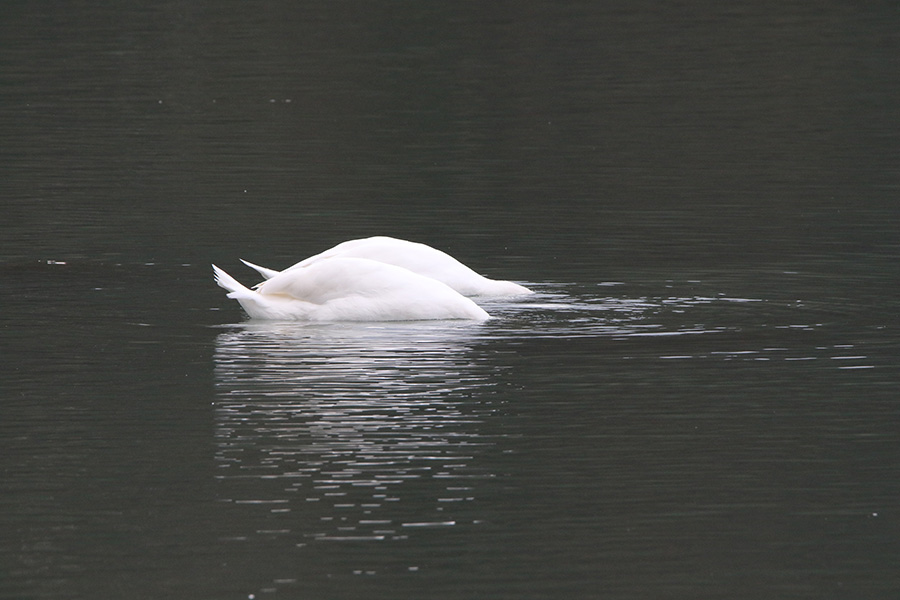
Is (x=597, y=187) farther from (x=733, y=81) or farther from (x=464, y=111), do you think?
(x=733, y=81)

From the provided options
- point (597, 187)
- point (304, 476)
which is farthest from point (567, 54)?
point (304, 476)

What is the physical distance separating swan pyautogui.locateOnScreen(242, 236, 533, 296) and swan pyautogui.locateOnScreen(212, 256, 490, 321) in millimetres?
932

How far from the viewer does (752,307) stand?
13500 mm

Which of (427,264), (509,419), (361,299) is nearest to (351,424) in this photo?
(509,419)

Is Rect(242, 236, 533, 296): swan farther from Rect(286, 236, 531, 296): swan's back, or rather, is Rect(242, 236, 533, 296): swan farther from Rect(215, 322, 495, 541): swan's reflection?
Rect(215, 322, 495, 541): swan's reflection

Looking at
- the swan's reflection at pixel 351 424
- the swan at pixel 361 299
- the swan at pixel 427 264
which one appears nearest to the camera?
the swan's reflection at pixel 351 424

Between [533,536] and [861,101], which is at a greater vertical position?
[861,101]

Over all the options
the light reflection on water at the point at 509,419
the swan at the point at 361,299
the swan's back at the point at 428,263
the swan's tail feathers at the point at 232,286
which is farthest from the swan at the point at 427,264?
the swan's tail feathers at the point at 232,286

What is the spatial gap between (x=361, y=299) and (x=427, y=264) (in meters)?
1.43

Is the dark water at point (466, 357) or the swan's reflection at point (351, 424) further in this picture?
the swan's reflection at point (351, 424)

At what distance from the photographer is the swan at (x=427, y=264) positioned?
14.3 meters

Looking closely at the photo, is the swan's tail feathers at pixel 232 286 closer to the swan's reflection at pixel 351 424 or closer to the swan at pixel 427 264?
the swan's reflection at pixel 351 424

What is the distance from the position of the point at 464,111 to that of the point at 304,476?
19155 mm

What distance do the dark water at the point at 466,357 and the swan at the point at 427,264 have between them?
462 millimetres
